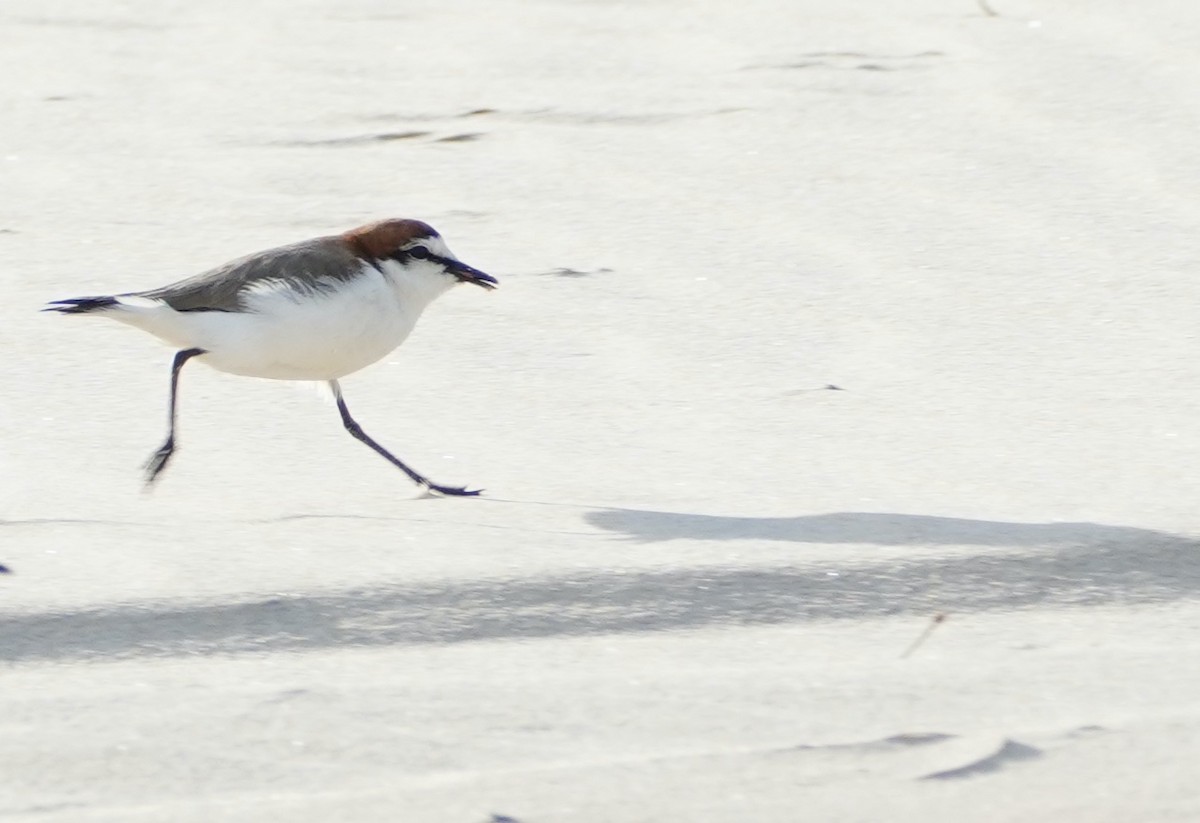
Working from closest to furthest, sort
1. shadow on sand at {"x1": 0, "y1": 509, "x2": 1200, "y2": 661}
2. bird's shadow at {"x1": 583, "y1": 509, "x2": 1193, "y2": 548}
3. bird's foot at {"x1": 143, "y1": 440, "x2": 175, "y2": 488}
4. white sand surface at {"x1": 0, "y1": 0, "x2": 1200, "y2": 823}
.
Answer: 1. white sand surface at {"x1": 0, "y1": 0, "x2": 1200, "y2": 823}
2. shadow on sand at {"x1": 0, "y1": 509, "x2": 1200, "y2": 661}
3. bird's shadow at {"x1": 583, "y1": 509, "x2": 1193, "y2": 548}
4. bird's foot at {"x1": 143, "y1": 440, "x2": 175, "y2": 488}

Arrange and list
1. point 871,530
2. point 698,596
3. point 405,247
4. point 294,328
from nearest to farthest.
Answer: point 698,596
point 871,530
point 294,328
point 405,247

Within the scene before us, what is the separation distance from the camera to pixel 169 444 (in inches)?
190

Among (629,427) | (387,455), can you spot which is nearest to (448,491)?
(387,455)

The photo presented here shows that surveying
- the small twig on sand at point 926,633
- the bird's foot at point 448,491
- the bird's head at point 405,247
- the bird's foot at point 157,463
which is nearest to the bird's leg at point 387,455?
the bird's foot at point 448,491

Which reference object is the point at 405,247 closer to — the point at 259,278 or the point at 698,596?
the point at 259,278

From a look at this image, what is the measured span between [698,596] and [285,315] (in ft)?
4.50

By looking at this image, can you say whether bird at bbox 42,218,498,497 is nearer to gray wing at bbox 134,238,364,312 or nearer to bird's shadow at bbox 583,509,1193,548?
gray wing at bbox 134,238,364,312

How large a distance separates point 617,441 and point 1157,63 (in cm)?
414

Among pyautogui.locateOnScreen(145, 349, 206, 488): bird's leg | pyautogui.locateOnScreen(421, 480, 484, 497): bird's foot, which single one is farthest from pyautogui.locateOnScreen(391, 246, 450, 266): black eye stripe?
pyautogui.locateOnScreen(421, 480, 484, 497): bird's foot

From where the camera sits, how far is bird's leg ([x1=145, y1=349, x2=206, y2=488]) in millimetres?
4754

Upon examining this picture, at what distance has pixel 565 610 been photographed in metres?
4.05

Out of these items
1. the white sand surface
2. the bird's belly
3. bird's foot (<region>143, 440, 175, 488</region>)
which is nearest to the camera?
the white sand surface

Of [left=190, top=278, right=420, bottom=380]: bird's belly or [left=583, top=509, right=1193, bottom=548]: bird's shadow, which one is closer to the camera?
[left=583, top=509, right=1193, bottom=548]: bird's shadow

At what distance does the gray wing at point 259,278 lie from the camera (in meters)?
4.96
